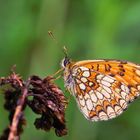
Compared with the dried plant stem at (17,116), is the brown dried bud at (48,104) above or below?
above

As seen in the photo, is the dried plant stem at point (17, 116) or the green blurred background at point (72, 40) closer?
the dried plant stem at point (17, 116)

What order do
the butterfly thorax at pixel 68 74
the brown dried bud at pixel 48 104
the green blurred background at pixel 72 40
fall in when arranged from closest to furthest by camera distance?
1. the brown dried bud at pixel 48 104
2. the butterfly thorax at pixel 68 74
3. the green blurred background at pixel 72 40

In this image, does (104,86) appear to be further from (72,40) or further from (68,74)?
(72,40)

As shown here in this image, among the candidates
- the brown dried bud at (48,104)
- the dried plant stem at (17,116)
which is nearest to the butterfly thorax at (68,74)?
the brown dried bud at (48,104)

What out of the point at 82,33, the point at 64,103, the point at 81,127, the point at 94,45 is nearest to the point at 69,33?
the point at 82,33

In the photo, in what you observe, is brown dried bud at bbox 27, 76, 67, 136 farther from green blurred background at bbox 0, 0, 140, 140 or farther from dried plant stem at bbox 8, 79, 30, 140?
green blurred background at bbox 0, 0, 140, 140

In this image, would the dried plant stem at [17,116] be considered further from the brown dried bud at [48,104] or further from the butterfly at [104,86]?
the butterfly at [104,86]

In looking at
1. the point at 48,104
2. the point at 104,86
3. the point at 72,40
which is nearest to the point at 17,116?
the point at 48,104
